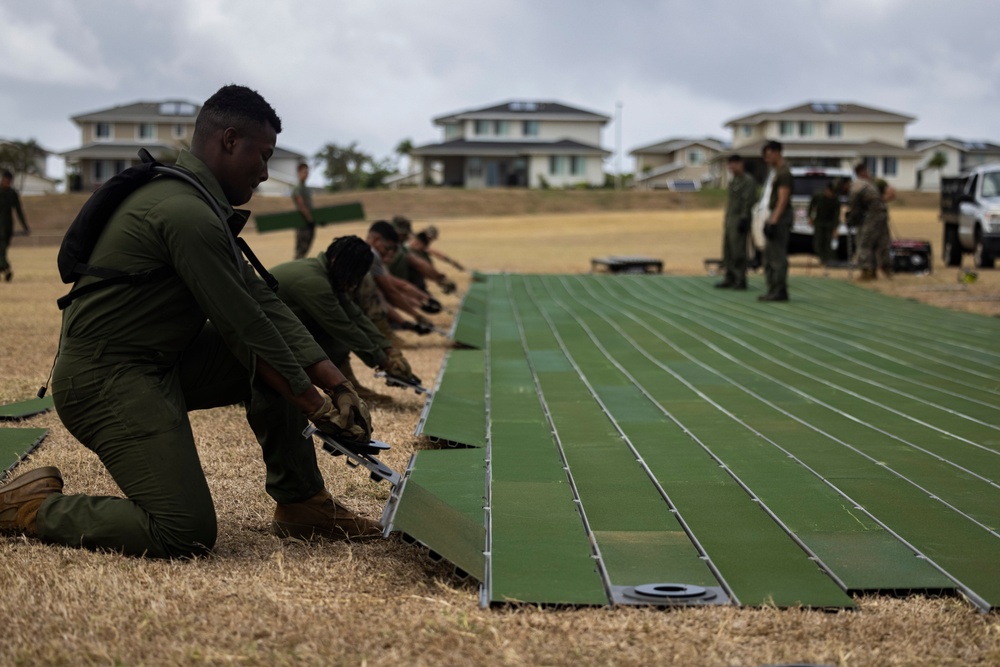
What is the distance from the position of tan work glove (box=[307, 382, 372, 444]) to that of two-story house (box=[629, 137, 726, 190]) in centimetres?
7011

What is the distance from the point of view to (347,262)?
601cm

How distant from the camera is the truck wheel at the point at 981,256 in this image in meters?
19.1

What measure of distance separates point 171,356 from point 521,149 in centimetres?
6218

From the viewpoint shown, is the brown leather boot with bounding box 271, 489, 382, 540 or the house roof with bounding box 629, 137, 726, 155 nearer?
the brown leather boot with bounding box 271, 489, 382, 540

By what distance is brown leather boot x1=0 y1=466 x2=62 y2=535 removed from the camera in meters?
3.76

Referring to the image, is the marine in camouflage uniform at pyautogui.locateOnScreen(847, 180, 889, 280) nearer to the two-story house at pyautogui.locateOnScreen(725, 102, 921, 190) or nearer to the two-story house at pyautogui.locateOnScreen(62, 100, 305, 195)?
the two-story house at pyautogui.locateOnScreen(725, 102, 921, 190)

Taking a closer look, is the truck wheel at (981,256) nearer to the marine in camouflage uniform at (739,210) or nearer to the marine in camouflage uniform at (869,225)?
the marine in camouflage uniform at (869,225)

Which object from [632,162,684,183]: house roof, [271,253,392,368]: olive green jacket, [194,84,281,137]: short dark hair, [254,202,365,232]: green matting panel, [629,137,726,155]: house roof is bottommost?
[271,253,392,368]: olive green jacket

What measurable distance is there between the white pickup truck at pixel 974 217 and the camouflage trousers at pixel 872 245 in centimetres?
218

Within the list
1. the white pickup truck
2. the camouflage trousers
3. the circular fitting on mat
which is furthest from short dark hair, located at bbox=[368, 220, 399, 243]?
the white pickup truck

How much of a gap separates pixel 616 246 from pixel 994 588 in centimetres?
2897

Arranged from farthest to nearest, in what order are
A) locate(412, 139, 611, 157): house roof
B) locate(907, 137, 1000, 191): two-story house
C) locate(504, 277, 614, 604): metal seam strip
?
locate(907, 137, 1000, 191): two-story house < locate(412, 139, 611, 157): house roof < locate(504, 277, 614, 604): metal seam strip

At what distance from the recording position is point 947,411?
661 cm

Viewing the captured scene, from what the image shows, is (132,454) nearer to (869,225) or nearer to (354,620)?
(354,620)
